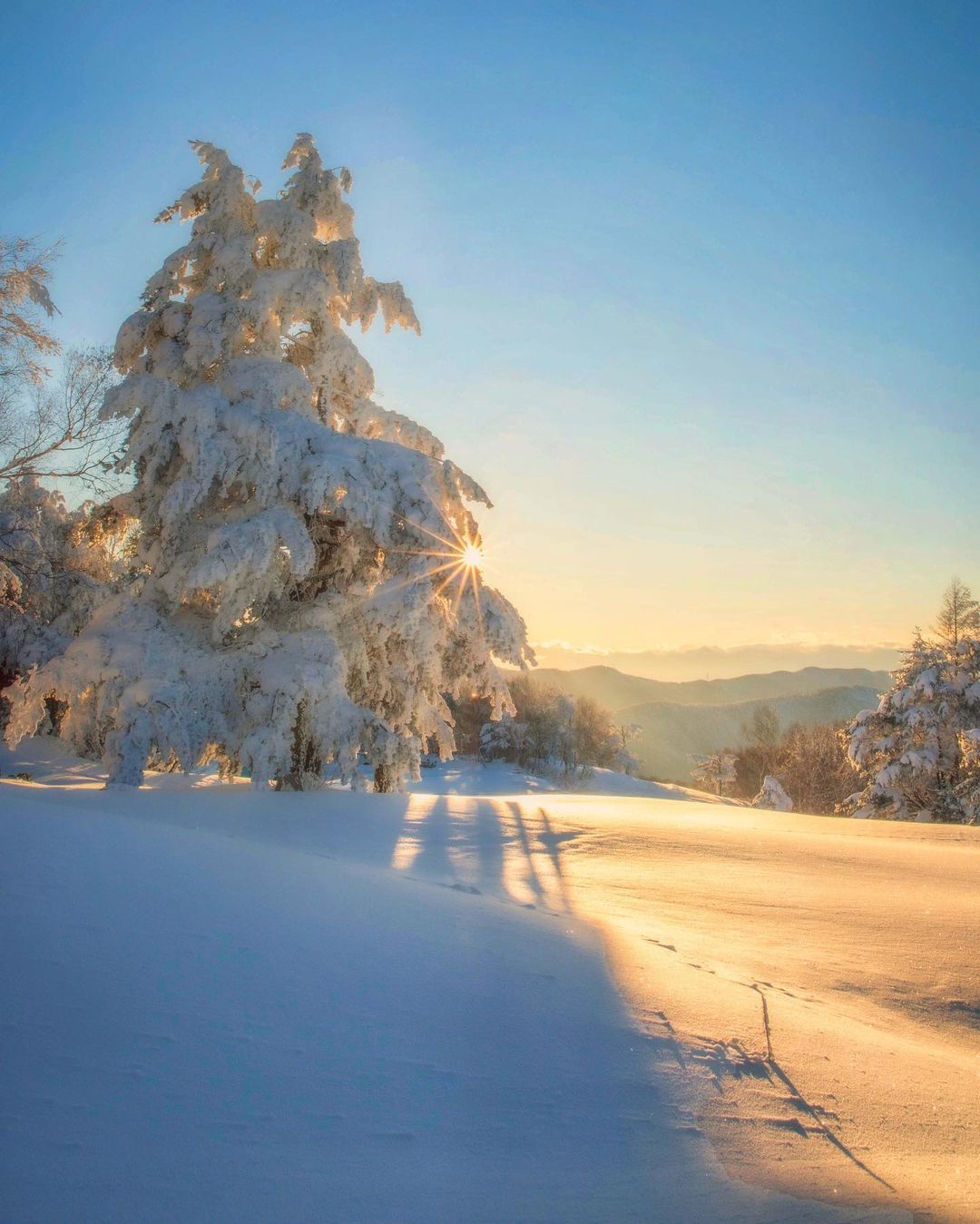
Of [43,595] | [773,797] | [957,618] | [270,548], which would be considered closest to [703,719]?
[773,797]

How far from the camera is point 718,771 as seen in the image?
52.5m

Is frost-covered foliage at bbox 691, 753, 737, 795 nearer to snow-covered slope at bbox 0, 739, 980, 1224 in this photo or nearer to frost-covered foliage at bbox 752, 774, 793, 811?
frost-covered foliage at bbox 752, 774, 793, 811

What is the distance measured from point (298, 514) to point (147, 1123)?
777 cm

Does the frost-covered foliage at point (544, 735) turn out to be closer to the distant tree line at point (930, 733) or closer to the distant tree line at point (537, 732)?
the distant tree line at point (537, 732)

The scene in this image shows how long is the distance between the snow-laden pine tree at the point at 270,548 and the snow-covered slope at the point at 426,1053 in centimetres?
407

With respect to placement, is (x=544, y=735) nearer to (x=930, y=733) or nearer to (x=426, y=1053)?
(x=930, y=733)

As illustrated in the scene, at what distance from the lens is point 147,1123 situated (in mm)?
1688

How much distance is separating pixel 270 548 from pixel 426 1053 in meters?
6.78

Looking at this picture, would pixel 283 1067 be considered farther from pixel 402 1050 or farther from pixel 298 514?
pixel 298 514

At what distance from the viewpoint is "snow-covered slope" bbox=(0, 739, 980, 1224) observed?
1.65m

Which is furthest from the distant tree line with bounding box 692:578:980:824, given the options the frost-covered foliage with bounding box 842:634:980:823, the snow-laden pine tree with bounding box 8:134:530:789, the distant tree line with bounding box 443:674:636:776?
the distant tree line with bounding box 443:674:636:776

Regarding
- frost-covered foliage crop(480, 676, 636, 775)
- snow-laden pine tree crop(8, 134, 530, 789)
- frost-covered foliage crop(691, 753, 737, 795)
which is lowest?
frost-covered foliage crop(691, 753, 737, 795)

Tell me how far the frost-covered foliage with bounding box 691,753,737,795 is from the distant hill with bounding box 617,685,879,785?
184 ft

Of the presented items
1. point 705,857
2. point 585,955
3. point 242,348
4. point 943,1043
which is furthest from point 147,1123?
point 242,348
